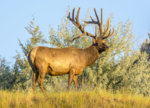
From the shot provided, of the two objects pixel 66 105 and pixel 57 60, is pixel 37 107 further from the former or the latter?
pixel 57 60

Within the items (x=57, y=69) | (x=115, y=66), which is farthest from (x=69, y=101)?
(x=115, y=66)

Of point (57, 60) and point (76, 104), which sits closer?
point (76, 104)

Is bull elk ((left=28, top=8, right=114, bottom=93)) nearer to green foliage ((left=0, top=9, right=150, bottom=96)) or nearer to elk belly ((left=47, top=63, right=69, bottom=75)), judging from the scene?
elk belly ((left=47, top=63, right=69, bottom=75))

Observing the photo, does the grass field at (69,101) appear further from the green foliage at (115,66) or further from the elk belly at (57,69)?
the green foliage at (115,66)

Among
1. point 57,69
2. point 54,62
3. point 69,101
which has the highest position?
point 54,62

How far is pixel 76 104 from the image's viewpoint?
6.14m

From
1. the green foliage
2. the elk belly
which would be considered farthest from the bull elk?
the green foliage

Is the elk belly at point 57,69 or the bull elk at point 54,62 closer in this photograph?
the bull elk at point 54,62

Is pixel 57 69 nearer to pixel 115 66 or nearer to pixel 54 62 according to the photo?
pixel 54 62

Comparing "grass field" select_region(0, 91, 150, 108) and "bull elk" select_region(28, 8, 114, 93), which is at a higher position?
"bull elk" select_region(28, 8, 114, 93)

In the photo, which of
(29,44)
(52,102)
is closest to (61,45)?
(29,44)

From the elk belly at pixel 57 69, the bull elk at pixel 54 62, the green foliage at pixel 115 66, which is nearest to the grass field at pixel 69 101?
the bull elk at pixel 54 62

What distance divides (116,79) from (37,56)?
803 cm

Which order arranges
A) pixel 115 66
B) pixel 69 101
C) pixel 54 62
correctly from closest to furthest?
pixel 69 101, pixel 54 62, pixel 115 66
